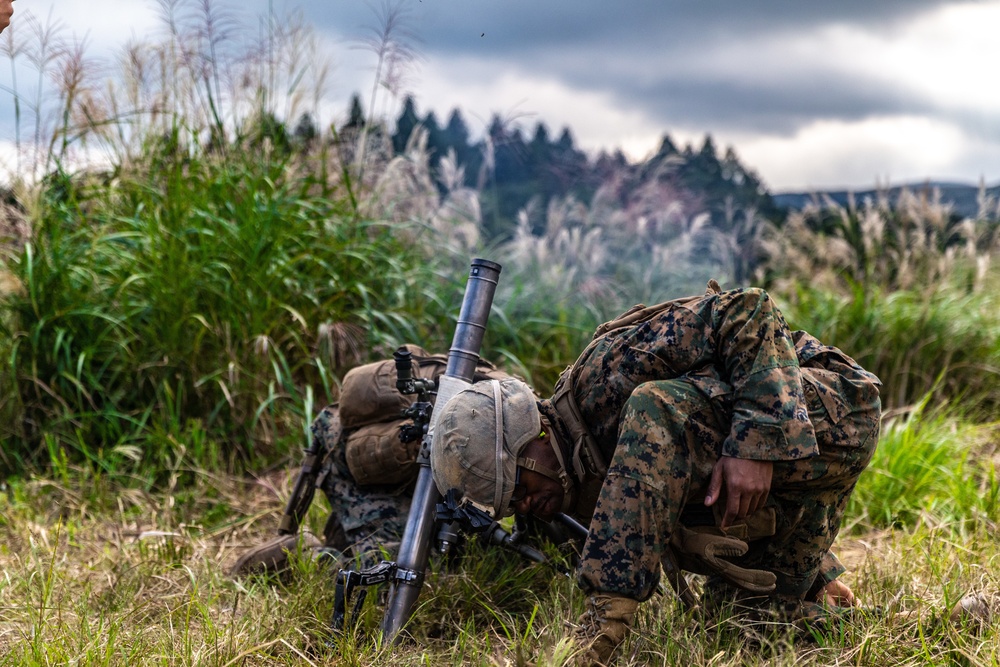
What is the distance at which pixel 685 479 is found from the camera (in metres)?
2.63

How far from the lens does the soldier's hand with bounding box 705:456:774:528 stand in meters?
2.58

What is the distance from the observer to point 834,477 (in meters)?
2.78

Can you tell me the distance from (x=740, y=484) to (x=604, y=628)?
55 centimetres

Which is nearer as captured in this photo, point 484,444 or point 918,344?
Answer: point 484,444

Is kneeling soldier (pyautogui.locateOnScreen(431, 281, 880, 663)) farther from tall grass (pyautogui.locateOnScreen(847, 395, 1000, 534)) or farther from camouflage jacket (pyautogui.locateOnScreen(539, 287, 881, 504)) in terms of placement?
tall grass (pyautogui.locateOnScreen(847, 395, 1000, 534))

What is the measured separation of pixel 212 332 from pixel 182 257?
1.45ft

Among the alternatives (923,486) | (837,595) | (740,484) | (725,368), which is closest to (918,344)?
(923,486)

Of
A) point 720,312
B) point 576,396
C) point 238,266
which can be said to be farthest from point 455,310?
point 720,312

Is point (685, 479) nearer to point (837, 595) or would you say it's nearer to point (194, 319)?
point (837, 595)

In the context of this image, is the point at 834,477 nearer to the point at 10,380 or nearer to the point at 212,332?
the point at 212,332

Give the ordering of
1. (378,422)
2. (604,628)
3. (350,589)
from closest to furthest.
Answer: (604,628) < (350,589) < (378,422)

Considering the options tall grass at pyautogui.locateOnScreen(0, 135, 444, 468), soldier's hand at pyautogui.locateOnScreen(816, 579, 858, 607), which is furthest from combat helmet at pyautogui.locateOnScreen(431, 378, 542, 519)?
tall grass at pyautogui.locateOnScreen(0, 135, 444, 468)

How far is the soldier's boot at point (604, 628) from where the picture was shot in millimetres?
2545

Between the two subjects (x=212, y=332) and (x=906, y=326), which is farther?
(x=906, y=326)
